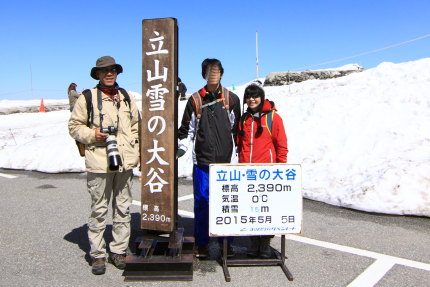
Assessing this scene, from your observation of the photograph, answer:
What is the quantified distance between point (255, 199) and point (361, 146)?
14.0 ft

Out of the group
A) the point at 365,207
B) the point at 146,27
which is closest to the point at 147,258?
the point at 146,27

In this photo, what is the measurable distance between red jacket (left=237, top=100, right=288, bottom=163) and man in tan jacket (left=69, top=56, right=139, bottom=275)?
1157mm

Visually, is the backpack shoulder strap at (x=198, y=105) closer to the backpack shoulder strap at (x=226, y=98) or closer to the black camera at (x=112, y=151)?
the backpack shoulder strap at (x=226, y=98)

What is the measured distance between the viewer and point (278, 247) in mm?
4344

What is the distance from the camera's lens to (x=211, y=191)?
12.0 feet

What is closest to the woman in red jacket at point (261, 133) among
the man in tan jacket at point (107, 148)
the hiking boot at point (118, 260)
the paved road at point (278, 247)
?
the paved road at point (278, 247)

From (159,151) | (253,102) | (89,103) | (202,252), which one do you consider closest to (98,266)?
(202,252)

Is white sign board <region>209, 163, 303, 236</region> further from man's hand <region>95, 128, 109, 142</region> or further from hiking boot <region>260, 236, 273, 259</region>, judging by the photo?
man's hand <region>95, 128, 109, 142</region>

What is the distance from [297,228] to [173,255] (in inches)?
50.8

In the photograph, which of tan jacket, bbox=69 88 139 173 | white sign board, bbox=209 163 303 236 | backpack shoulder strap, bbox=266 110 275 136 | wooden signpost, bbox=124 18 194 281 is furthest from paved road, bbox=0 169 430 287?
backpack shoulder strap, bbox=266 110 275 136

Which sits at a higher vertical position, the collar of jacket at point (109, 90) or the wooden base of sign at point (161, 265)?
the collar of jacket at point (109, 90)

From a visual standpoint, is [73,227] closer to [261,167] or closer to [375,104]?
[261,167]

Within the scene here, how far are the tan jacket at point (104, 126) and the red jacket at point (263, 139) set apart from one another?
1.18 meters

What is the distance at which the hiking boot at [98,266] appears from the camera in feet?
11.6
